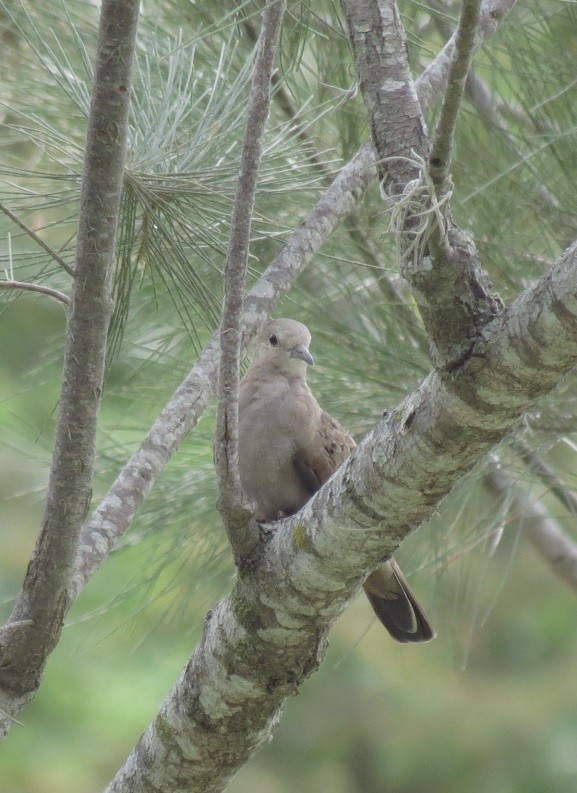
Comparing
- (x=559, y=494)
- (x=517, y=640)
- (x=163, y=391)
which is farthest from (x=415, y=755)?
(x=163, y=391)

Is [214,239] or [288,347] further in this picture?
[288,347]

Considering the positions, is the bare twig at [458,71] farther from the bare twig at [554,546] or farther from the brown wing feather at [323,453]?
the bare twig at [554,546]

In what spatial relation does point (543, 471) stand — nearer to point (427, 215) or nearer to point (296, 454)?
point (296, 454)

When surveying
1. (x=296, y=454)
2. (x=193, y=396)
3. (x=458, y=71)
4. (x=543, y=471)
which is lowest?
(x=296, y=454)

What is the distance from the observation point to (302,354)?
228cm

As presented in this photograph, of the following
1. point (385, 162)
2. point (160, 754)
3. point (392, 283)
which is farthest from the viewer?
point (392, 283)

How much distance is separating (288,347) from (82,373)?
3.35ft

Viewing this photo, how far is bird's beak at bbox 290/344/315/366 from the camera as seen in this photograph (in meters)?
2.26

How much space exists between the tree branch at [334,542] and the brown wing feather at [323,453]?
0.64 metres

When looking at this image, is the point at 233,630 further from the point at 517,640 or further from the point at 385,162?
the point at 517,640

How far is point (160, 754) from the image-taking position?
1.73m

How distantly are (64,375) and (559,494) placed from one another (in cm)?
149

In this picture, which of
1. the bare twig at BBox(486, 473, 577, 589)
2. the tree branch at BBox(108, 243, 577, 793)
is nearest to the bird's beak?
the tree branch at BBox(108, 243, 577, 793)

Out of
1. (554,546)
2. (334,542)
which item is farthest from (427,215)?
(554,546)
